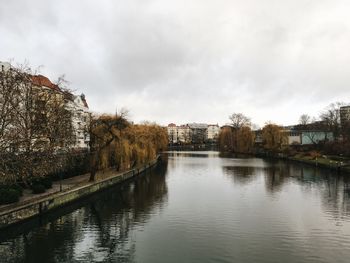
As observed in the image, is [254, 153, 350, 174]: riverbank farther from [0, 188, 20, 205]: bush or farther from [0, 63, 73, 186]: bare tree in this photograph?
[0, 188, 20, 205]: bush

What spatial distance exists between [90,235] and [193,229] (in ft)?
17.4

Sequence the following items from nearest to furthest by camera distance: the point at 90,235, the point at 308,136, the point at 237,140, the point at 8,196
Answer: the point at 90,235
the point at 8,196
the point at 308,136
the point at 237,140

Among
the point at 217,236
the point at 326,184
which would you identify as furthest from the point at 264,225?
the point at 326,184

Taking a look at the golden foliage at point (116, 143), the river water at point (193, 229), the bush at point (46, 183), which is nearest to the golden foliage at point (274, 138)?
the golden foliage at point (116, 143)

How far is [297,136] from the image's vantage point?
91.8 m

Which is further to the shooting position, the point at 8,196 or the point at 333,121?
the point at 333,121

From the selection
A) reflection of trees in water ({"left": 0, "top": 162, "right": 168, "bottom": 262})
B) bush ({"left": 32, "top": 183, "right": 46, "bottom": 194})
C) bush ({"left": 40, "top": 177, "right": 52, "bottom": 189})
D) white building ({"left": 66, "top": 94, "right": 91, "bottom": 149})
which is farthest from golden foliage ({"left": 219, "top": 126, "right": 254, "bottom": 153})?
bush ({"left": 32, "top": 183, "right": 46, "bottom": 194})

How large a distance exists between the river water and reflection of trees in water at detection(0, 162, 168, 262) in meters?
0.04

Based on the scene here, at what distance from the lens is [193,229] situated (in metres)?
18.5

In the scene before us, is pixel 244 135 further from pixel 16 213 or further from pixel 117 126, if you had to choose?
pixel 16 213

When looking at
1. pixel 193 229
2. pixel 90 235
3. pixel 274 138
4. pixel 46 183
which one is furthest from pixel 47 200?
pixel 274 138

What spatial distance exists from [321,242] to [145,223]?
9206mm

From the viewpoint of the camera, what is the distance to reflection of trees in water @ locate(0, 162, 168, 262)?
591 inches

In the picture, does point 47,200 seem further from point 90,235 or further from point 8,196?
point 90,235
